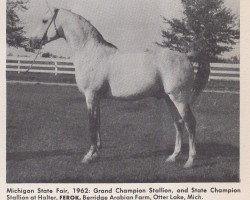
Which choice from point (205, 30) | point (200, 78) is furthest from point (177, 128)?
point (205, 30)

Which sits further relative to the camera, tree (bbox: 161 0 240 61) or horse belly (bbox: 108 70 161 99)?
tree (bbox: 161 0 240 61)

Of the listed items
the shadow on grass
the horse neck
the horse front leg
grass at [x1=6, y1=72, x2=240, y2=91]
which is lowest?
the shadow on grass

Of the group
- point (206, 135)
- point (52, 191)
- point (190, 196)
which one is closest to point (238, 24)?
point (206, 135)

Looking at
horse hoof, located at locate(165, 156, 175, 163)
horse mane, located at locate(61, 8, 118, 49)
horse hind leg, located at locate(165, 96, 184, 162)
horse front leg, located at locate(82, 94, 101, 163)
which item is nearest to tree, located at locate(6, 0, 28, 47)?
horse mane, located at locate(61, 8, 118, 49)

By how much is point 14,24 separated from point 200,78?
0.90 metres

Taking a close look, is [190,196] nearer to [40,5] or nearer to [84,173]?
[84,173]

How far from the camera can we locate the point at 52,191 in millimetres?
1931

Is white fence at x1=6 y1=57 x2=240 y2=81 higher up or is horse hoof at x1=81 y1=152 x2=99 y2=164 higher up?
white fence at x1=6 y1=57 x2=240 y2=81

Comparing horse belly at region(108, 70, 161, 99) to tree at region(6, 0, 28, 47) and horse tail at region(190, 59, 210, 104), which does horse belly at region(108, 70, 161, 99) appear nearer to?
horse tail at region(190, 59, 210, 104)

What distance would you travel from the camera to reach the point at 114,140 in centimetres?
202

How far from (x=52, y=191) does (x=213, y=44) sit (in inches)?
40.3

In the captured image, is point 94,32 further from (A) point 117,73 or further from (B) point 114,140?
(B) point 114,140

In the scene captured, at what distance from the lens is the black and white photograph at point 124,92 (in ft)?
6.22

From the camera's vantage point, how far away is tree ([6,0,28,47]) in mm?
1989
